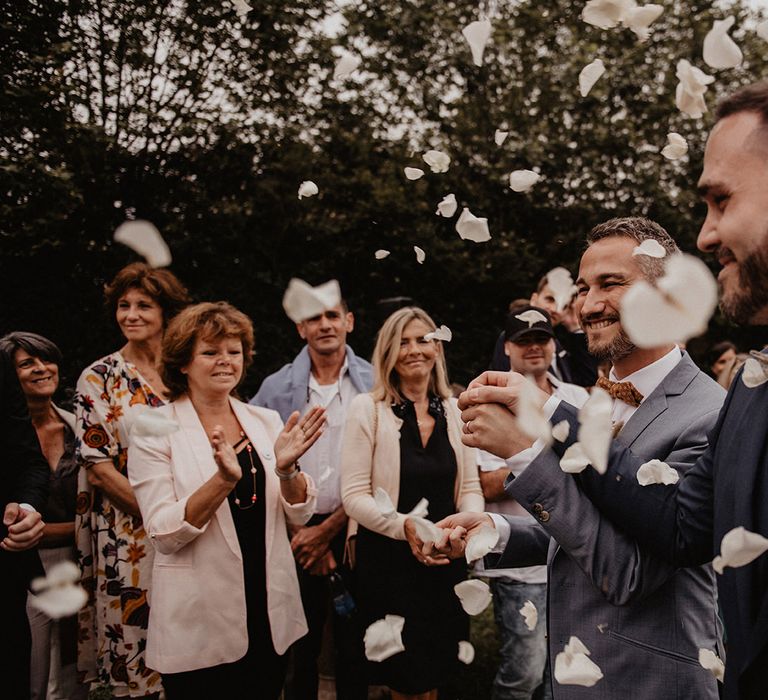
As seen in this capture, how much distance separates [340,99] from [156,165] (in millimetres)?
2415

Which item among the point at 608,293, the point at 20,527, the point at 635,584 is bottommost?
the point at 20,527

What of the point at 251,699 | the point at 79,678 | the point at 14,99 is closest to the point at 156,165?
the point at 14,99

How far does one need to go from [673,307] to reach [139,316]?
3347 millimetres

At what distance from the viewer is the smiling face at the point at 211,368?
3.18 m

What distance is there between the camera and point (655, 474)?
1.67 m

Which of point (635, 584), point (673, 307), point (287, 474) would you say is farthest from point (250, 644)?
point (673, 307)

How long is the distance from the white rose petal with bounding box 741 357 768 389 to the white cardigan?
2.14m

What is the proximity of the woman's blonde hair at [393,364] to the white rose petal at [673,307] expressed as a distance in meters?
2.61

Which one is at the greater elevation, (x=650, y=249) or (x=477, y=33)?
(x=477, y=33)

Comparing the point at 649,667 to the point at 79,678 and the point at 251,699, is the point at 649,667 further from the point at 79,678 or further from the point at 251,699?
the point at 79,678

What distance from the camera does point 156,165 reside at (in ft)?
21.1

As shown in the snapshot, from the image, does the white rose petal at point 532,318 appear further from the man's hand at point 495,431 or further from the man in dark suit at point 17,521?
the man in dark suit at point 17,521

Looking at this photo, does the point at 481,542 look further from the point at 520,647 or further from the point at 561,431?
the point at 520,647

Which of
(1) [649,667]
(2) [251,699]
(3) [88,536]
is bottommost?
(2) [251,699]
